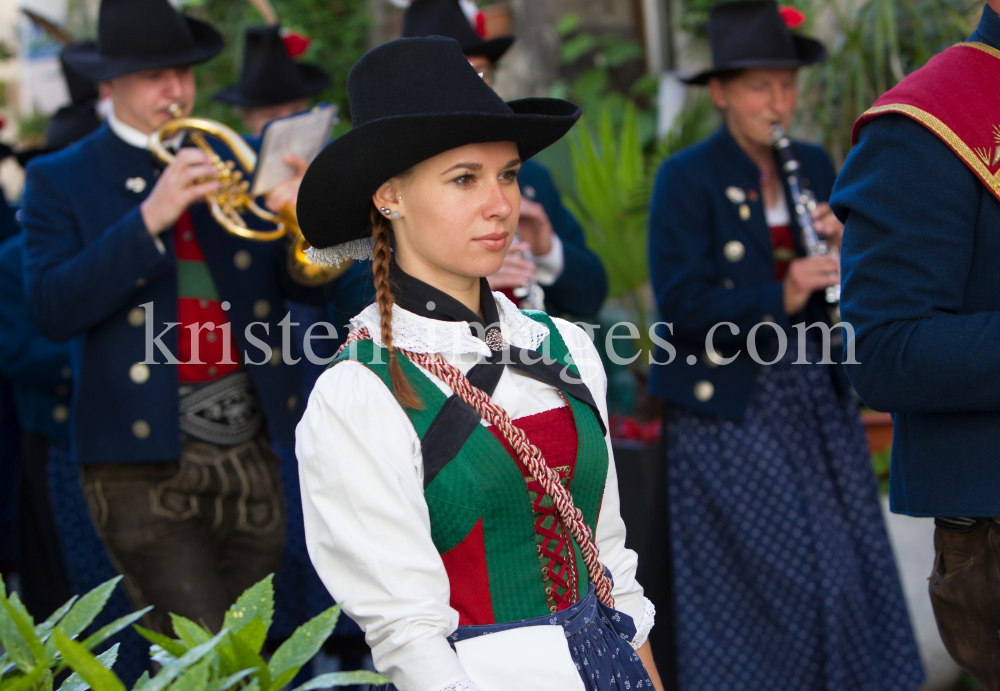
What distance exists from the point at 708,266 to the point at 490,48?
1.00 metres

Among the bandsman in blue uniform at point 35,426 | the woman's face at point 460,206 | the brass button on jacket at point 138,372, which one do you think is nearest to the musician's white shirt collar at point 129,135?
the brass button on jacket at point 138,372

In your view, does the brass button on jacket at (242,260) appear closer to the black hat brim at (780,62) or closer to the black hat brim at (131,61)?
the black hat brim at (131,61)

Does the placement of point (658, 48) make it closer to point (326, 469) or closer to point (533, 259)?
point (533, 259)

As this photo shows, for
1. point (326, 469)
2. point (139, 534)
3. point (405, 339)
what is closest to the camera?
point (326, 469)

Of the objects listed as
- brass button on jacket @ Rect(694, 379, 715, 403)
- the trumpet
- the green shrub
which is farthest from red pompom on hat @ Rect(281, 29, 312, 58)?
the green shrub

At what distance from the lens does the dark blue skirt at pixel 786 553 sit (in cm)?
322

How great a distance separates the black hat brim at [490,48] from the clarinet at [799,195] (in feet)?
2.98

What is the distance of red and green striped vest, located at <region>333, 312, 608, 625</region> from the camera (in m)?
1.66

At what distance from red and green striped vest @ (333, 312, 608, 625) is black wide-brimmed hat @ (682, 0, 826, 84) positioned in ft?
6.39

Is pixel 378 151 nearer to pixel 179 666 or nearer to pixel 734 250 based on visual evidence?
pixel 179 666

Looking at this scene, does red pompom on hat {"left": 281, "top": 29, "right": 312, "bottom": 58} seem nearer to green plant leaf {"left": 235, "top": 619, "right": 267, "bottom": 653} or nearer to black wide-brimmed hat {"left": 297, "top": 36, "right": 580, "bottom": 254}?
black wide-brimmed hat {"left": 297, "top": 36, "right": 580, "bottom": 254}

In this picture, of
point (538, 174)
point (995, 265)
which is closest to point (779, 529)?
point (538, 174)

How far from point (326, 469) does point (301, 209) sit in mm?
464

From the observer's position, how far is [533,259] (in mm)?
3242
